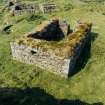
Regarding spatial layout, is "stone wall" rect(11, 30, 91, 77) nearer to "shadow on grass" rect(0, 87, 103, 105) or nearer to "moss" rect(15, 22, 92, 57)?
"moss" rect(15, 22, 92, 57)

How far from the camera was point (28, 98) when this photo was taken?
18.8 meters

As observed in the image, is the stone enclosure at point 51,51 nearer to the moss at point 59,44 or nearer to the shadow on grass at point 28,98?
the moss at point 59,44

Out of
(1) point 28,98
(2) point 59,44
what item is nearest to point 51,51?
(2) point 59,44

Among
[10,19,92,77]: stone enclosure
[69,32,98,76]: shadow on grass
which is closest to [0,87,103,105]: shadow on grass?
[10,19,92,77]: stone enclosure

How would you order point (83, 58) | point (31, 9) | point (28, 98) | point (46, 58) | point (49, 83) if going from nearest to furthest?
point (28, 98) < point (49, 83) < point (46, 58) < point (83, 58) < point (31, 9)

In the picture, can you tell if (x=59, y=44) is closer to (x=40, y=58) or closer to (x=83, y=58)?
(x=40, y=58)

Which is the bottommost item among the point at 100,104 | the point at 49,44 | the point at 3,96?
the point at 100,104

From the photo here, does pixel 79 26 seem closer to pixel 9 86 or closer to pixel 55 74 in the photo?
pixel 55 74

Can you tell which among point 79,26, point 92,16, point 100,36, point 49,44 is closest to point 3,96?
point 49,44

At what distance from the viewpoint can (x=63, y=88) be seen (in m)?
20.7

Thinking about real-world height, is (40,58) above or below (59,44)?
below

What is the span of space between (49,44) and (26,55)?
2.23 m

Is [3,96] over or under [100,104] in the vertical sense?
over

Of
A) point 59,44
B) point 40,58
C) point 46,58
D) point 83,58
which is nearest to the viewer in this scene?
point 46,58
